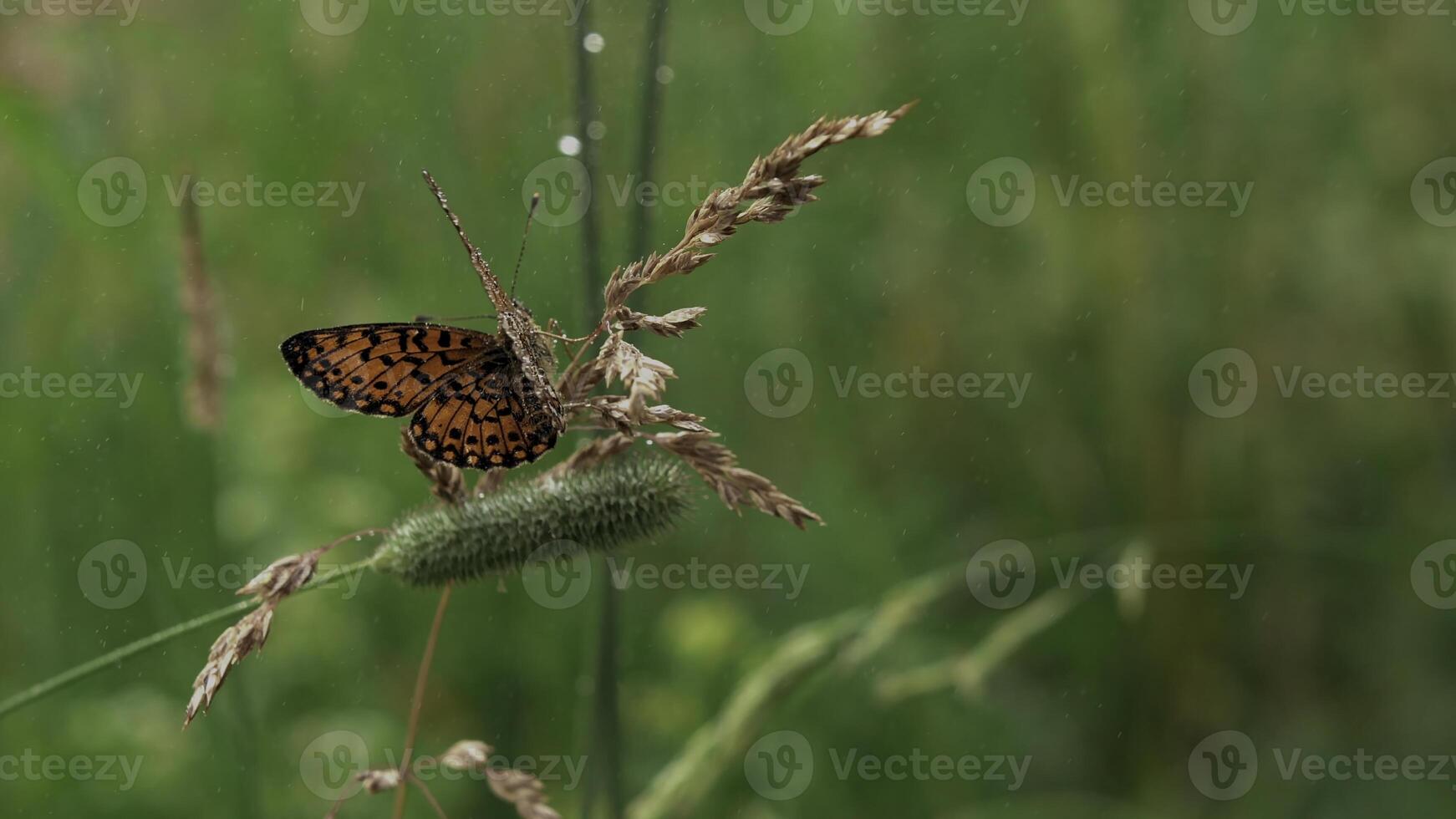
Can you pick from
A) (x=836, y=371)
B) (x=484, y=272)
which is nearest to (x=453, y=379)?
(x=484, y=272)

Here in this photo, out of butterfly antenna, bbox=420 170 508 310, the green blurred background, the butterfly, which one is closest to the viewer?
butterfly antenna, bbox=420 170 508 310

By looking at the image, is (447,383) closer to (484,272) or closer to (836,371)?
(484,272)

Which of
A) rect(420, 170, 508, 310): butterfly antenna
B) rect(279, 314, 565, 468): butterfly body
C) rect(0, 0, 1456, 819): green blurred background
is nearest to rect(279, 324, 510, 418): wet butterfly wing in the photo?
rect(279, 314, 565, 468): butterfly body

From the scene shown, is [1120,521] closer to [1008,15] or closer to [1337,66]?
[1337,66]

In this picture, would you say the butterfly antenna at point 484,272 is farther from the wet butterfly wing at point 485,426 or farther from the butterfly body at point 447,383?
the wet butterfly wing at point 485,426

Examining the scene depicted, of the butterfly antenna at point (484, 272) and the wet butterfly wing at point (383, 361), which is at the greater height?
the butterfly antenna at point (484, 272)

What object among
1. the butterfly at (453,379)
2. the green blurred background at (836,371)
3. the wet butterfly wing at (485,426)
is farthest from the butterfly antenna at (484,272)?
the green blurred background at (836,371)

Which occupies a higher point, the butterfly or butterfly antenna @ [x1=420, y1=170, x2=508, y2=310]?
butterfly antenna @ [x1=420, y1=170, x2=508, y2=310]

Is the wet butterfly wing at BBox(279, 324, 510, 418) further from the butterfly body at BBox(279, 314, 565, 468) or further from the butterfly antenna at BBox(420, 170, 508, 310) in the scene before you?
the butterfly antenna at BBox(420, 170, 508, 310)
